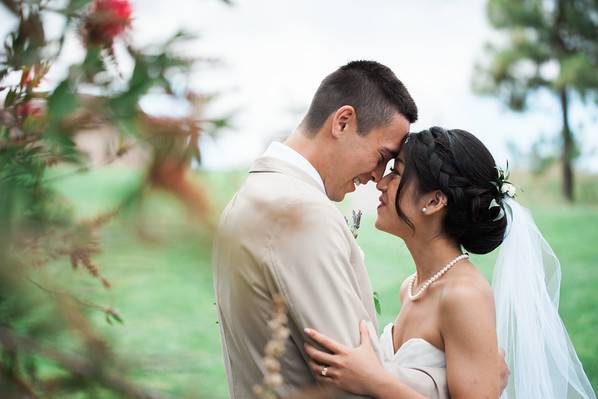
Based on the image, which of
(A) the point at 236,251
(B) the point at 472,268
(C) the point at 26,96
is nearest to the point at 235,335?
(B) the point at 472,268

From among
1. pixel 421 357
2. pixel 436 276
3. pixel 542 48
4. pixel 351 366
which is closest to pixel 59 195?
pixel 351 366

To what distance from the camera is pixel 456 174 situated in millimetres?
2379

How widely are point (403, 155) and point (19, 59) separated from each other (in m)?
1.78

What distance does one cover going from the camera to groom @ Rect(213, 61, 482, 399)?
158 centimetres

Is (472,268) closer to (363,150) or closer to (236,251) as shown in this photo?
(363,150)

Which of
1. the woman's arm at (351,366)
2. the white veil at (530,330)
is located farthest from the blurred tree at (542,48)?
the woman's arm at (351,366)

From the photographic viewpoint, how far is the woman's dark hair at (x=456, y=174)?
2336mm

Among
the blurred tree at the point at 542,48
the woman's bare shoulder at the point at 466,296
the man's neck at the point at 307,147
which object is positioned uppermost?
the man's neck at the point at 307,147

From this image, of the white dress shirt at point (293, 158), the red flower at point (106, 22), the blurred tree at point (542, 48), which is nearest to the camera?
the red flower at point (106, 22)

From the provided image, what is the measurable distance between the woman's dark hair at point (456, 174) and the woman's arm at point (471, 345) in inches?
11.8

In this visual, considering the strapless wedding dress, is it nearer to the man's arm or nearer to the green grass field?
the man's arm

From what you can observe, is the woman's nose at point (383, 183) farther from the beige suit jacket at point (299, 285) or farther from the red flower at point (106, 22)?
the red flower at point (106, 22)

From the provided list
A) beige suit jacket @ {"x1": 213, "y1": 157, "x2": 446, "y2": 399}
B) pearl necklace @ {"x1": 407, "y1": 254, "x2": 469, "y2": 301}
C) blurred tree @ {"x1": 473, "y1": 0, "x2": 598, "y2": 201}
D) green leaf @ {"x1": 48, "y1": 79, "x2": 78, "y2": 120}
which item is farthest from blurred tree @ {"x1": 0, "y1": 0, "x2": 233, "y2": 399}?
blurred tree @ {"x1": 473, "y1": 0, "x2": 598, "y2": 201}

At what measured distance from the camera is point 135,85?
0.63 metres
